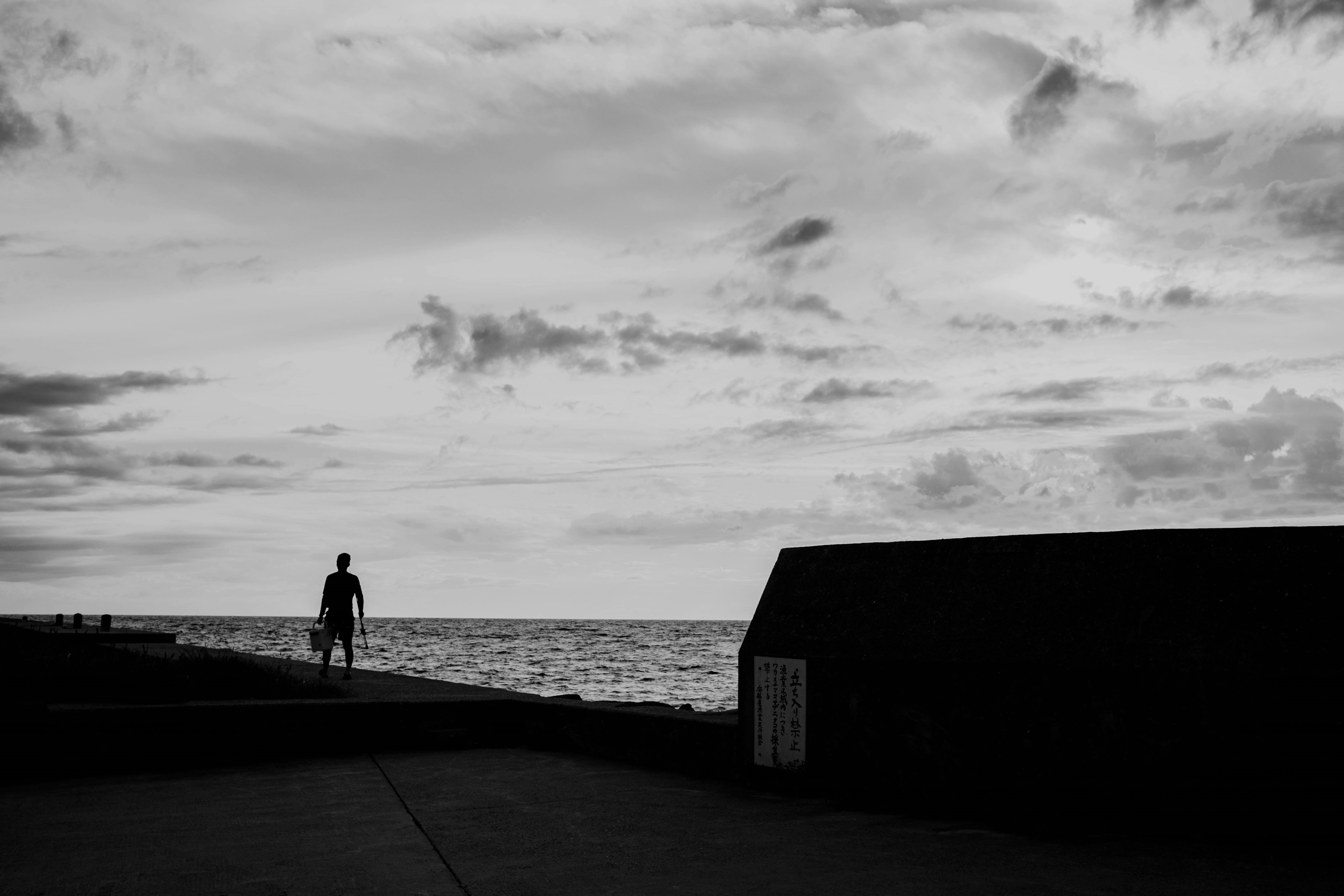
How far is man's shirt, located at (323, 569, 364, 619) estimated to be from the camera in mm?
13164

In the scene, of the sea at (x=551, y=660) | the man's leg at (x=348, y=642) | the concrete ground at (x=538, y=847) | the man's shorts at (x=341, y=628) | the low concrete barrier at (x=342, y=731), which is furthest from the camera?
the sea at (x=551, y=660)

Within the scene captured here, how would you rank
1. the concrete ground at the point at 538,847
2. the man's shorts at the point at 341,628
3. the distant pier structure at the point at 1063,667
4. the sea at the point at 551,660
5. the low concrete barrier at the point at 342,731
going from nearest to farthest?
the concrete ground at the point at 538,847, the distant pier structure at the point at 1063,667, the low concrete barrier at the point at 342,731, the man's shorts at the point at 341,628, the sea at the point at 551,660

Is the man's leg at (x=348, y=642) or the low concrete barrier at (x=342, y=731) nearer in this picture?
the low concrete barrier at (x=342, y=731)

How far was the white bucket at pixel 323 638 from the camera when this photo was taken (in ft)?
43.0

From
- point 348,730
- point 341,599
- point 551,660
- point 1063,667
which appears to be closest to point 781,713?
point 1063,667

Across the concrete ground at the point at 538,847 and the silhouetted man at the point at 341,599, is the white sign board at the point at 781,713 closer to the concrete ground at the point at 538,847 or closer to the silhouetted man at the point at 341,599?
the concrete ground at the point at 538,847

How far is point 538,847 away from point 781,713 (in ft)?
6.52

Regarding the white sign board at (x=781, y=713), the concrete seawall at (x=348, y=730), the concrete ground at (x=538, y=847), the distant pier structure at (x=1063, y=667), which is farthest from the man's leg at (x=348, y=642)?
the distant pier structure at (x=1063, y=667)

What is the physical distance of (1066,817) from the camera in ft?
18.0

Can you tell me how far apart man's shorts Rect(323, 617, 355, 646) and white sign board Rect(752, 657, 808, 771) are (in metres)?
7.20

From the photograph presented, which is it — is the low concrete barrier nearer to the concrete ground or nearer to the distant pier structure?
the concrete ground

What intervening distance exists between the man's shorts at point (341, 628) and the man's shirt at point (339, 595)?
47 mm

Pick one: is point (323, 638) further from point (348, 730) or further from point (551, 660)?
point (551, 660)

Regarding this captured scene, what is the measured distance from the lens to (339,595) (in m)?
13.2
